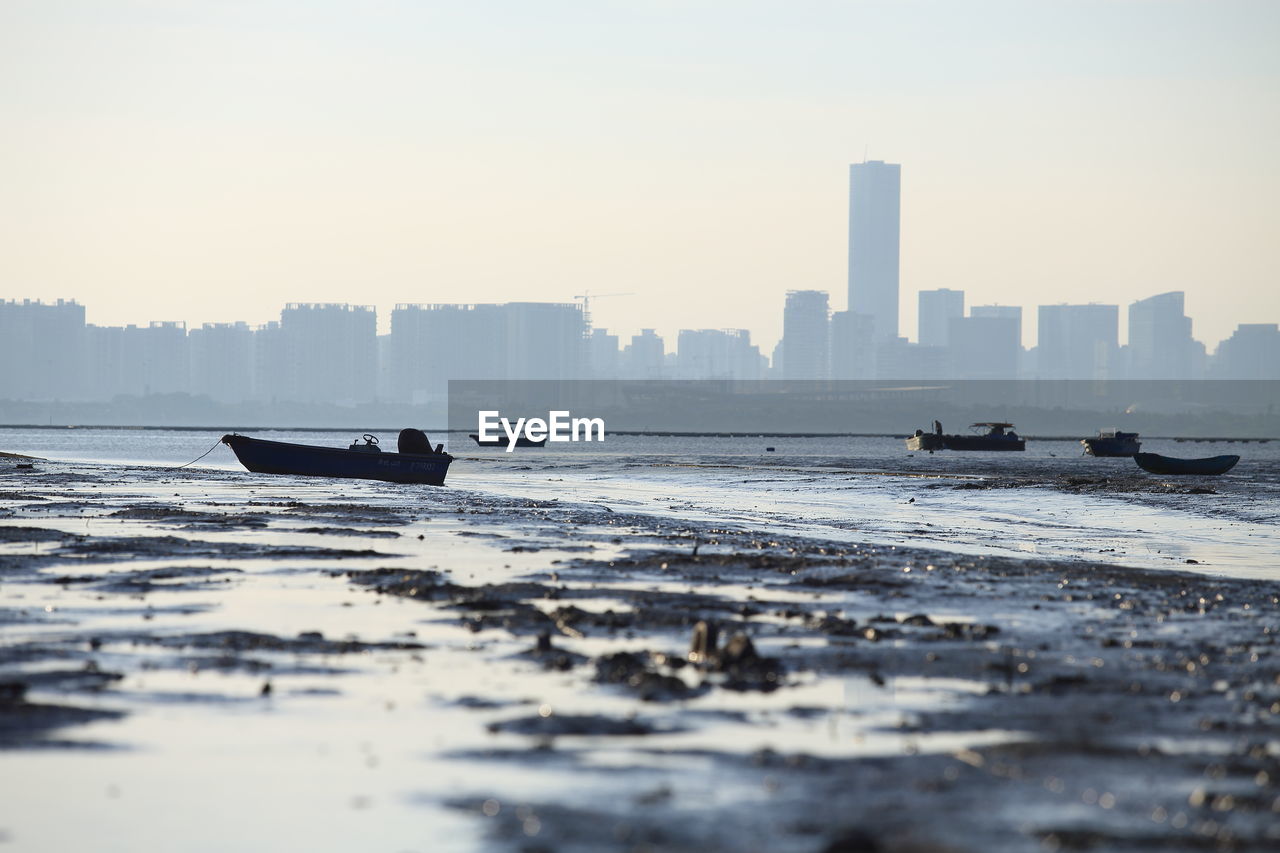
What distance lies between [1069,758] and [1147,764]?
50 centimetres

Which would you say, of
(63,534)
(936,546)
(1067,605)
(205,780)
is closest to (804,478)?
(936,546)

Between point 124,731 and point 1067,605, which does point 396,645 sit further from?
point 1067,605

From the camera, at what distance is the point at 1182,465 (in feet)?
257

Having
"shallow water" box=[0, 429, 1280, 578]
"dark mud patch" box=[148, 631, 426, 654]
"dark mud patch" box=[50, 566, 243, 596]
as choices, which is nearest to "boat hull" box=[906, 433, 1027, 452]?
"shallow water" box=[0, 429, 1280, 578]

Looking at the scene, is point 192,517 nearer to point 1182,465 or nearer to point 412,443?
point 412,443

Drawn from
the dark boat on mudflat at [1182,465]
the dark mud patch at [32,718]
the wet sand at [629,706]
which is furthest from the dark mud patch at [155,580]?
the dark boat on mudflat at [1182,465]

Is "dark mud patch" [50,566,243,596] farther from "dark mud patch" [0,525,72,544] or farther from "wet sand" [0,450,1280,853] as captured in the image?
"dark mud patch" [0,525,72,544]

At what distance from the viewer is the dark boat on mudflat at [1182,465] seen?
77.2 m

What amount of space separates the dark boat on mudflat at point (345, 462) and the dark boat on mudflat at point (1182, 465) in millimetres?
40783

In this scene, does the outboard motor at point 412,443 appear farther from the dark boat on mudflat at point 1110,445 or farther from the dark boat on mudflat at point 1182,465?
the dark boat on mudflat at point 1110,445

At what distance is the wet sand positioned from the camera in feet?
26.9

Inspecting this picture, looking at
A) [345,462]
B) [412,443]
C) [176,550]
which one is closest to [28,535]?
[176,550]

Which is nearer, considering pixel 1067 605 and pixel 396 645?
pixel 396 645

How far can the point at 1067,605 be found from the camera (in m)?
18.6
